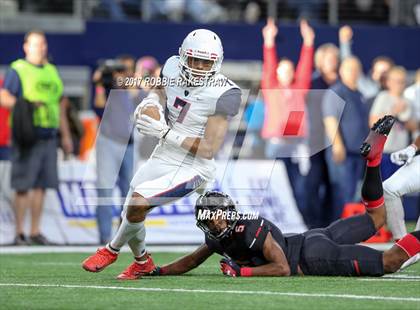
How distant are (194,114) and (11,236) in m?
4.91

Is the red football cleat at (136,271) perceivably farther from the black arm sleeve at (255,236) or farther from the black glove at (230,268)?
the black arm sleeve at (255,236)

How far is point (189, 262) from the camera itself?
332 inches

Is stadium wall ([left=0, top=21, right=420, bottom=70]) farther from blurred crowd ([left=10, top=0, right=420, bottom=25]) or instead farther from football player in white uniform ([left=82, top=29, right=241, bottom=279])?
football player in white uniform ([left=82, top=29, right=241, bottom=279])

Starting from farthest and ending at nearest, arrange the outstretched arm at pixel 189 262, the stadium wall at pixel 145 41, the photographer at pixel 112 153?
the stadium wall at pixel 145 41
the photographer at pixel 112 153
the outstretched arm at pixel 189 262

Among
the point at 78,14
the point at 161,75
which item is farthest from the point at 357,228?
the point at 78,14

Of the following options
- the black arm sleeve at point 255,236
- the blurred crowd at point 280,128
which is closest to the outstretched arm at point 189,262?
the black arm sleeve at point 255,236

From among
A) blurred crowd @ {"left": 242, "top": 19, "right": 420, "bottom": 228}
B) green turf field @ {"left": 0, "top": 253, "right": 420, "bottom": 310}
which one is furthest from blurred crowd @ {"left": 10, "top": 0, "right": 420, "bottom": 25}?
green turf field @ {"left": 0, "top": 253, "right": 420, "bottom": 310}

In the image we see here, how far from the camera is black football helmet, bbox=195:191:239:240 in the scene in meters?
7.96

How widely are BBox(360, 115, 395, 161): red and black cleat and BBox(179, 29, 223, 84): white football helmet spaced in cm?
123

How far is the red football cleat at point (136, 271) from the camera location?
831 cm

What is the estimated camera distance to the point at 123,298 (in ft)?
23.0

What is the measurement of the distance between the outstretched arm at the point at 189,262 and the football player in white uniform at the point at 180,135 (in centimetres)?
16

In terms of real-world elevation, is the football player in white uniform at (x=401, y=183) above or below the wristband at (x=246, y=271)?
above

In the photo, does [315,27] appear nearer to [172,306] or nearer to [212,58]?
[212,58]
